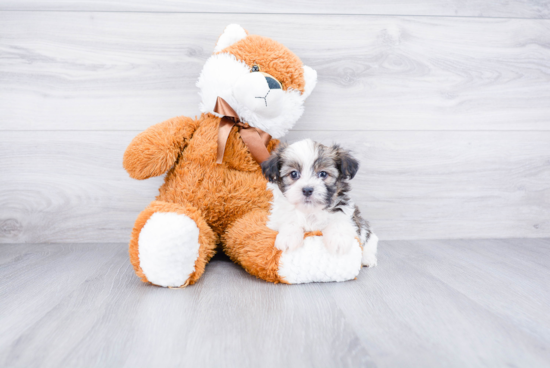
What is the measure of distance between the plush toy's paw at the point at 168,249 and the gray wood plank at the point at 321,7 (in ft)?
3.30

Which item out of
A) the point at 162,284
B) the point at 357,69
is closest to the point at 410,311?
Answer: the point at 162,284

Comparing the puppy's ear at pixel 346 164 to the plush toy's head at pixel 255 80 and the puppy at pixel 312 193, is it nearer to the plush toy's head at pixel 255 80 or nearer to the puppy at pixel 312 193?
the puppy at pixel 312 193

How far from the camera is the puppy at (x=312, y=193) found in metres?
1.21

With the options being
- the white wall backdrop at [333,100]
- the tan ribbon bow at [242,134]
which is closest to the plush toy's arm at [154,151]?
the tan ribbon bow at [242,134]

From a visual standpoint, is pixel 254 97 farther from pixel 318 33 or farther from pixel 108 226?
pixel 108 226

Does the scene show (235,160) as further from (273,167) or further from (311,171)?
(311,171)

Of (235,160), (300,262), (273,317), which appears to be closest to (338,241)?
(300,262)

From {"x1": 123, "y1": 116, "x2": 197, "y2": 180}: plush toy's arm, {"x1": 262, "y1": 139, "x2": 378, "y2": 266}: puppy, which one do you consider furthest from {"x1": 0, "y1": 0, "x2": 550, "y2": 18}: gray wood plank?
{"x1": 262, "y1": 139, "x2": 378, "y2": 266}: puppy

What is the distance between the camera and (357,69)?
1.73 metres

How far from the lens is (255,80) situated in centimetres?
134

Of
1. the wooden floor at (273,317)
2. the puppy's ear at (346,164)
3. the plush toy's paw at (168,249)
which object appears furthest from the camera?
the puppy's ear at (346,164)

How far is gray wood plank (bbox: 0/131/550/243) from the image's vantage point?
169 cm

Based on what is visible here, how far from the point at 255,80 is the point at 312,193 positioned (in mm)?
471

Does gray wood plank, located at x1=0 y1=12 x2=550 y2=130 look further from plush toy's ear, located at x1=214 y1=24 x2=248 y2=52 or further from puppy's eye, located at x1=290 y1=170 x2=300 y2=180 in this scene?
puppy's eye, located at x1=290 y1=170 x2=300 y2=180
